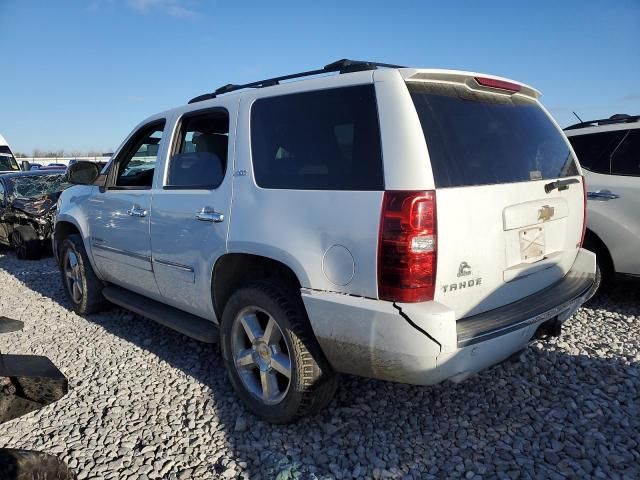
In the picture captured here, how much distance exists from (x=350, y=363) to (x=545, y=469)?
1.08 metres

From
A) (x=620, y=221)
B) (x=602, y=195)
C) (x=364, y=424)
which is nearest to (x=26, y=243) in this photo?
(x=364, y=424)

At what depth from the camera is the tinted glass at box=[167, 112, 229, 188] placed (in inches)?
121

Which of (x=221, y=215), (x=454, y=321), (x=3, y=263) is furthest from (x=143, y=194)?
(x=3, y=263)

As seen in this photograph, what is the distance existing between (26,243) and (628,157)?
28.9ft

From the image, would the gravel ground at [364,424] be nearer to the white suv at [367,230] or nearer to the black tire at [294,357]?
the black tire at [294,357]

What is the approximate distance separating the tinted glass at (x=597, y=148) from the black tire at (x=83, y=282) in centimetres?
492

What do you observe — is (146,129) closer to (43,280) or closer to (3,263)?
(43,280)

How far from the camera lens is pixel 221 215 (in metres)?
2.84

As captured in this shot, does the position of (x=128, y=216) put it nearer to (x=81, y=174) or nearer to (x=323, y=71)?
(x=81, y=174)

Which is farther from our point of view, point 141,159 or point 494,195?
point 141,159

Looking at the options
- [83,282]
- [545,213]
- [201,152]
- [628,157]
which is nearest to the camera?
[545,213]

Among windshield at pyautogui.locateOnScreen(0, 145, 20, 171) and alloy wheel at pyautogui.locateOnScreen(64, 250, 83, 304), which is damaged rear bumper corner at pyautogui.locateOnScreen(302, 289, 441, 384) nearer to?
alloy wheel at pyautogui.locateOnScreen(64, 250, 83, 304)

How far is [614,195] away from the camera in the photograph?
4203mm

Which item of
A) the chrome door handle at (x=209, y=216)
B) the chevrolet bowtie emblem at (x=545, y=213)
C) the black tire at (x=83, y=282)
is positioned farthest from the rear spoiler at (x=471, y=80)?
the black tire at (x=83, y=282)
